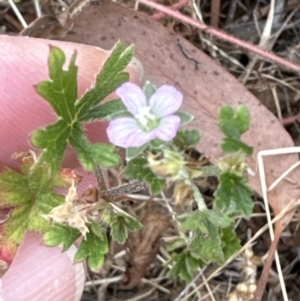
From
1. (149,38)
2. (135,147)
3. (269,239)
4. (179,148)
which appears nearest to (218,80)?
(149,38)

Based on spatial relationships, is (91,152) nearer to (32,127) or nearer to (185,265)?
(32,127)

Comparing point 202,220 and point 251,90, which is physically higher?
point 202,220

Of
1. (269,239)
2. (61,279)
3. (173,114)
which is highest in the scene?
(173,114)

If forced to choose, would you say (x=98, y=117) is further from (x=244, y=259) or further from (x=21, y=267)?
(x=244, y=259)

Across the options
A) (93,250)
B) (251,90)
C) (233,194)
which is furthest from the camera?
(251,90)

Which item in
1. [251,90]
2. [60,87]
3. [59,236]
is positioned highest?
[60,87]

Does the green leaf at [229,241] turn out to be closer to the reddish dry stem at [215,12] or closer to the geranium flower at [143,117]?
the geranium flower at [143,117]

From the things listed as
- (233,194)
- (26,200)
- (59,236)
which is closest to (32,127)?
(26,200)
